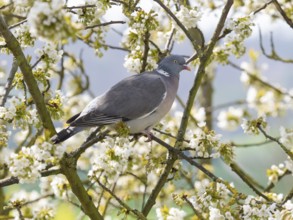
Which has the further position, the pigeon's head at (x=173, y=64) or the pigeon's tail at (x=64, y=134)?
the pigeon's head at (x=173, y=64)

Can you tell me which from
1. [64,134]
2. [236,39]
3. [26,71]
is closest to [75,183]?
[64,134]

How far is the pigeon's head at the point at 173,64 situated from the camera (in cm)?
491

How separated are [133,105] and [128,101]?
5cm

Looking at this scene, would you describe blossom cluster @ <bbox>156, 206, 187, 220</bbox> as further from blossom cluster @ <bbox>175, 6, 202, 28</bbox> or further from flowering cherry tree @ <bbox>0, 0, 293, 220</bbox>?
blossom cluster @ <bbox>175, 6, 202, 28</bbox>

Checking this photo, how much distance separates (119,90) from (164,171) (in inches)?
29.3

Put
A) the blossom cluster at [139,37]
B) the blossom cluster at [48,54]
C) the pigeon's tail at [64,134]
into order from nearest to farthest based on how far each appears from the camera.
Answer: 1. the pigeon's tail at [64,134]
2. the blossom cluster at [48,54]
3. the blossom cluster at [139,37]

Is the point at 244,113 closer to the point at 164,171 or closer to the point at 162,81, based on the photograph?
the point at 162,81

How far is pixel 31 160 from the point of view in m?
2.80

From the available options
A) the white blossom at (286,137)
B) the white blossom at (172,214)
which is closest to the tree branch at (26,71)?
the white blossom at (172,214)

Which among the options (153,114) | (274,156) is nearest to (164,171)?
(153,114)

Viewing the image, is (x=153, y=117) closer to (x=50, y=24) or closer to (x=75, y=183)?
(x=75, y=183)

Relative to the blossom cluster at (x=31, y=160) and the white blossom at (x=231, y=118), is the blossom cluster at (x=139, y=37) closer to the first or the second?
the blossom cluster at (x=31, y=160)

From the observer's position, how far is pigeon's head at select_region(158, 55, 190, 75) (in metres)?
4.91

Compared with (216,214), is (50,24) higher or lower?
higher
